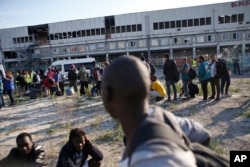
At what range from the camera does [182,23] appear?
132 feet

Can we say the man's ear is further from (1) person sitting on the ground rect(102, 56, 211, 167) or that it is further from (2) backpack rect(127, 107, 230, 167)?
(2) backpack rect(127, 107, 230, 167)

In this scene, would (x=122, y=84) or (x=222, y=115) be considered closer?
(x=122, y=84)

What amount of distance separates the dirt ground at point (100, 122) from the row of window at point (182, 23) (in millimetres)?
30015

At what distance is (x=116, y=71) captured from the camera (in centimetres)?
112

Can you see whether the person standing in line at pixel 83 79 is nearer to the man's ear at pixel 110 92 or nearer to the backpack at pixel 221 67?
the backpack at pixel 221 67

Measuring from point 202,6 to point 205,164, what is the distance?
1605 inches

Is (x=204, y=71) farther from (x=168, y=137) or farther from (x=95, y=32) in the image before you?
(x=95, y=32)

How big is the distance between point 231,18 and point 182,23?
6580 mm

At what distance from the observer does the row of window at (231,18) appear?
37.9 meters

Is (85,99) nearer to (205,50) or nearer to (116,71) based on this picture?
(116,71)

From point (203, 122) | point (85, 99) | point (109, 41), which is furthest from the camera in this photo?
point (109, 41)

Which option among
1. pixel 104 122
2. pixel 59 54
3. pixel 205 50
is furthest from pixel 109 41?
pixel 104 122

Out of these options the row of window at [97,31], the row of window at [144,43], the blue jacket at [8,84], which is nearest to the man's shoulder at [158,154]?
the blue jacket at [8,84]

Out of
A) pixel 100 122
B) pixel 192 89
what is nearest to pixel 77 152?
pixel 100 122
